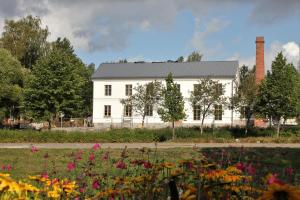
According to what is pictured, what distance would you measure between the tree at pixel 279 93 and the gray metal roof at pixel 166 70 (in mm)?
14128

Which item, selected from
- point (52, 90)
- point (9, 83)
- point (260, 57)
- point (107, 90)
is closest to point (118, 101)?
point (107, 90)

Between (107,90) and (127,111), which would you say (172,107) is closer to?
(127,111)

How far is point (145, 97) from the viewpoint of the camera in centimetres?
5209

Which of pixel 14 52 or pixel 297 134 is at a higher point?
pixel 14 52

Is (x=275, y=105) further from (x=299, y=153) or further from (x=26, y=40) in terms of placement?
(x=26, y=40)

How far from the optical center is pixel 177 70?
57.0 meters

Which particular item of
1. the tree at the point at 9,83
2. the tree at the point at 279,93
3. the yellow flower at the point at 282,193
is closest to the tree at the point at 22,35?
the tree at the point at 9,83

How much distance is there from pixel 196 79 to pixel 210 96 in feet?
29.8

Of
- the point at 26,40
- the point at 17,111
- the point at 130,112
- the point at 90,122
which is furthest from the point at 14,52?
the point at 130,112

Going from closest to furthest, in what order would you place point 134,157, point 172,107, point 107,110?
1. point 134,157
2. point 172,107
3. point 107,110

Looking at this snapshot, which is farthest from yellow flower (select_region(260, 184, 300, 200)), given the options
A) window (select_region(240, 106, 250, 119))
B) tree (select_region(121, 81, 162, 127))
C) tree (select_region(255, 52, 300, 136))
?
tree (select_region(121, 81, 162, 127))

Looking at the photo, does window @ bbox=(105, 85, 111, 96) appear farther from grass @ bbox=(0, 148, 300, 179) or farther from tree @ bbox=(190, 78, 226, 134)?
grass @ bbox=(0, 148, 300, 179)

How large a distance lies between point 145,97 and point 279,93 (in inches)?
704

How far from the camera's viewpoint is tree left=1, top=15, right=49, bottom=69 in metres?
62.9
